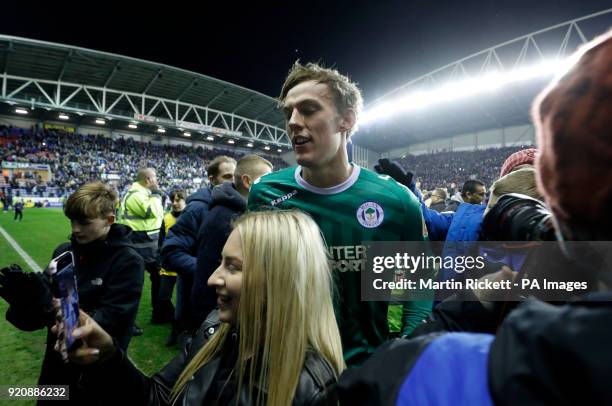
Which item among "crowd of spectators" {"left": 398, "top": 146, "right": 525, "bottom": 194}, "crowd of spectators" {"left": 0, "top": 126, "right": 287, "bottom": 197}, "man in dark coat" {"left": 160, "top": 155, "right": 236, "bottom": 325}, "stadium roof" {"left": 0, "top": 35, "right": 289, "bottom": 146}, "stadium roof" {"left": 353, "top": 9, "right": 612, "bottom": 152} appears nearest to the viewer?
"man in dark coat" {"left": 160, "top": 155, "right": 236, "bottom": 325}

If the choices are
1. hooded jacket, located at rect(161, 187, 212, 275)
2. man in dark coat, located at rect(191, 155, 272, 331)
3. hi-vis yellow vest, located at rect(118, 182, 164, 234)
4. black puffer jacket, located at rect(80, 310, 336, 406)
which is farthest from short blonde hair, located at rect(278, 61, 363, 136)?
hi-vis yellow vest, located at rect(118, 182, 164, 234)

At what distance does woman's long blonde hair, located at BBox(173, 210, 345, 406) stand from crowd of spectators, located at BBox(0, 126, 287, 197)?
93.3ft

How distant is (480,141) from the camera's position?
33438 millimetres

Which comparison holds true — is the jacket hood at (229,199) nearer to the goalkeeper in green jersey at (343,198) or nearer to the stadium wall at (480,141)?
the goalkeeper in green jersey at (343,198)

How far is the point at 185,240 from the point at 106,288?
1.01 metres

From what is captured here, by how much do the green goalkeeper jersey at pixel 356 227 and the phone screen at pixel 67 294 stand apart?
3.22ft

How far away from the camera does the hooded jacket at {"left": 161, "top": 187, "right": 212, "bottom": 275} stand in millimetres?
2987

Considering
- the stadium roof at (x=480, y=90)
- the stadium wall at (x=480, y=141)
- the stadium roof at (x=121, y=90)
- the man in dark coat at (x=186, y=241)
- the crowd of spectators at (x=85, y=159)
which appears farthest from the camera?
the stadium wall at (x=480, y=141)

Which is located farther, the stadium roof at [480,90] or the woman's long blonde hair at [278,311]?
the stadium roof at [480,90]

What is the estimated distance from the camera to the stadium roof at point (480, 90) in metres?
19.8

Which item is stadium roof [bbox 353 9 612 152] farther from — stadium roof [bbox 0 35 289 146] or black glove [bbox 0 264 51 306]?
black glove [bbox 0 264 51 306]

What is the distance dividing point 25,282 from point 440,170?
3485cm

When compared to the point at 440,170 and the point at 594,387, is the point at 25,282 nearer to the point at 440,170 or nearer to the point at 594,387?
the point at 594,387

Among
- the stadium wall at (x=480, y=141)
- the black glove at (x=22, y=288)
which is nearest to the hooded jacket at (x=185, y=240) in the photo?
the black glove at (x=22, y=288)
